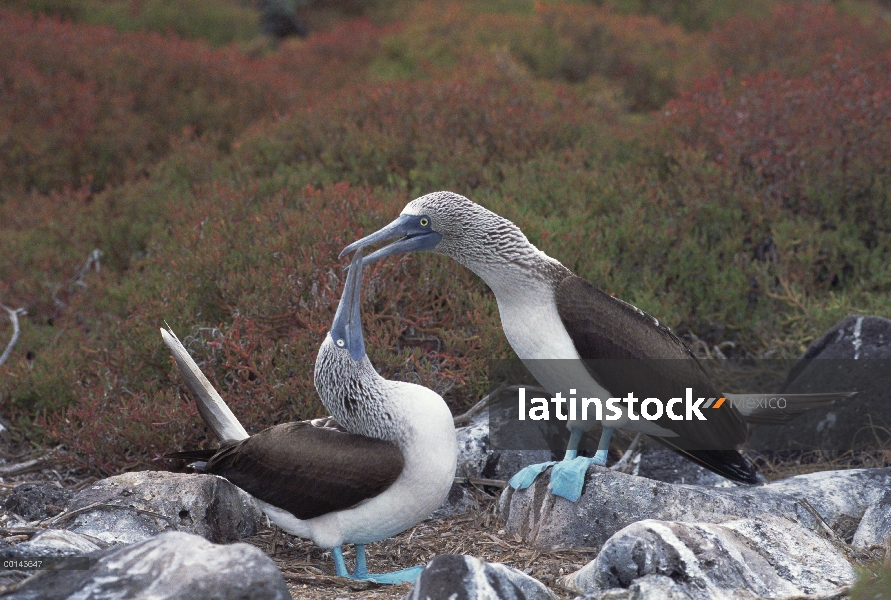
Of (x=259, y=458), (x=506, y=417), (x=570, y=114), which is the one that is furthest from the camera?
(x=570, y=114)

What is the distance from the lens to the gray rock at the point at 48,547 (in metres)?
3.05

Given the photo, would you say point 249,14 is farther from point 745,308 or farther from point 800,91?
point 745,308

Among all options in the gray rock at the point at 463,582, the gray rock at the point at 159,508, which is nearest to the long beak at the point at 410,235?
the gray rock at the point at 159,508

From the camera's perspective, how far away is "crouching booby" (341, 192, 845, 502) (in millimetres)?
3928

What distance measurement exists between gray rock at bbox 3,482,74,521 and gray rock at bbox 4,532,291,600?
51.2 inches

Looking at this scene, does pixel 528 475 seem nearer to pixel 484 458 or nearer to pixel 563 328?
pixel 484 458

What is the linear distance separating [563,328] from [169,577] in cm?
191

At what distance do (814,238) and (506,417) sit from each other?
269 cm

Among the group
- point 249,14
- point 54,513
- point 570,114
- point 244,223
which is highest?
point 249,14

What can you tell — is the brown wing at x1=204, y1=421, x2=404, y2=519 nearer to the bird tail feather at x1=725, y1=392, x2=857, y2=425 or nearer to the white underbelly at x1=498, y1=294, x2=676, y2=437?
the white underbelly at x1=498, y1=294, x2=676, y2=437

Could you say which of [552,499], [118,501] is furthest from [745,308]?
[118,501]

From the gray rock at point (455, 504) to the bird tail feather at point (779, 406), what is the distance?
1.32 meters

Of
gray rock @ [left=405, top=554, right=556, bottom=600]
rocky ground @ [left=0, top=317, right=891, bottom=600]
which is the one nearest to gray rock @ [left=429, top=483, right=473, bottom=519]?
rocky ground @ [left=0, top=317, right=891, bottom=600]

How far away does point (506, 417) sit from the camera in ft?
15.8
